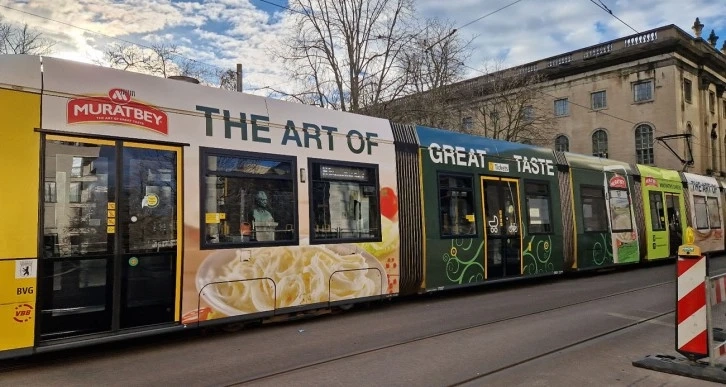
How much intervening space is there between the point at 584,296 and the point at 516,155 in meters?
3.33

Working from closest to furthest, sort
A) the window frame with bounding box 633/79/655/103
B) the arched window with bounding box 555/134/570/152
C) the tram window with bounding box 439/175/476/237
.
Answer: the tram window with bounding box 439/175/476/237
the window frame with bounding box 633/79/655/103
the arched window with bounding box 555/134/570/152

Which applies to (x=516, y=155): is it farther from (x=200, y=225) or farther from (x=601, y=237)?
(x=200, y=225)

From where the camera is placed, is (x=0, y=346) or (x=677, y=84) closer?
(x=0, y=346)

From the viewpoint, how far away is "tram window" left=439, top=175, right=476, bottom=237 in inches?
389

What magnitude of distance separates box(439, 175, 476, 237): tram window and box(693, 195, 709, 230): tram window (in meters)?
12.5

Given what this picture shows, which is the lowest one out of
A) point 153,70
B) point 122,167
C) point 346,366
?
point 346,366

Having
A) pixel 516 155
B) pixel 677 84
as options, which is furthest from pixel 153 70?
pixel 677 84

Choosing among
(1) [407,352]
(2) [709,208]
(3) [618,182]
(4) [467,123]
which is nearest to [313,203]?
(1) [407,352]

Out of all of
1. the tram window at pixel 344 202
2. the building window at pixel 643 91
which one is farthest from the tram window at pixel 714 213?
the building window at pixel 643 91

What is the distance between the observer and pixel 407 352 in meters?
6.20

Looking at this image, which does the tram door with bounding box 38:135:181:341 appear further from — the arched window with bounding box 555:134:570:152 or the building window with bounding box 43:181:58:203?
the arched window with bounding box 555:134:570:152

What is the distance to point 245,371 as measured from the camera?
5484mm

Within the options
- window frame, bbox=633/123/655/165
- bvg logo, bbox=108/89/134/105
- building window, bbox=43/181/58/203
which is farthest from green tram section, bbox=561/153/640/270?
window frame, bbox=633/123/655/165

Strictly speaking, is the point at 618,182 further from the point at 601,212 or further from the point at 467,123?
the point at 467,123
